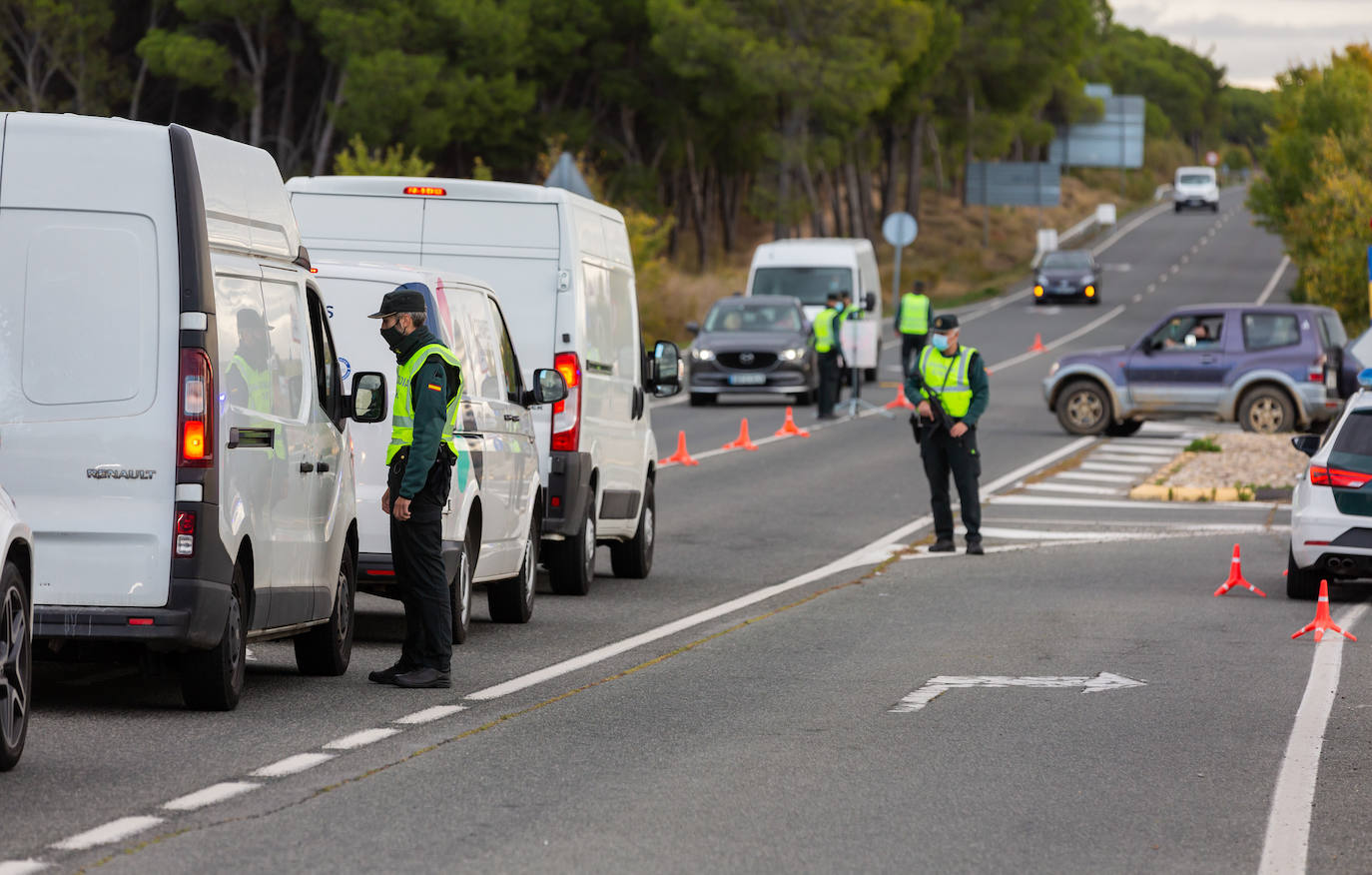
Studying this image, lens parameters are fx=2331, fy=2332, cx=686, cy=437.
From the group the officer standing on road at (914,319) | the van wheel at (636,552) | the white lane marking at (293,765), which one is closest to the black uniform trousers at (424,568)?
the white lane marking at (293,765)

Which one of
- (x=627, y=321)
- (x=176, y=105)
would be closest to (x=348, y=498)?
(x=627, y=321)

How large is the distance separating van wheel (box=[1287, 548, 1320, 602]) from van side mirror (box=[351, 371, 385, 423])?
23.8 feet

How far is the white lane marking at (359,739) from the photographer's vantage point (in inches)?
339

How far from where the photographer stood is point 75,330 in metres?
8.77

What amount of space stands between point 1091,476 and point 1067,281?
4728cm

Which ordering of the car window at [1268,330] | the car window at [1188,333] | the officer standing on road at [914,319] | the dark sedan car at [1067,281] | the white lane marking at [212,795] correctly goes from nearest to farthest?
the white lane marking at [212,795] < the car window at [1268,330] < the car window at [1188,333] < the officer standing on road at [914,319] < the dark sedan car at [1067,281]

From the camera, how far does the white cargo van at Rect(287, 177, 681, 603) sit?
13867 mm

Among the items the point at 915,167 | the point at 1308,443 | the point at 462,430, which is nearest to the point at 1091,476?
the point at 1308,443

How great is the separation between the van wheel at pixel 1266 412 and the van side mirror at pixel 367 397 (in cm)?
2202

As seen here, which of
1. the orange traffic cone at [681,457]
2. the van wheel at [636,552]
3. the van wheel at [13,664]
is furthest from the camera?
the orange traffic cone at [681,457]

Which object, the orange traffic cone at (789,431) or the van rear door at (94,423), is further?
the orange traffic cone at (789,431)

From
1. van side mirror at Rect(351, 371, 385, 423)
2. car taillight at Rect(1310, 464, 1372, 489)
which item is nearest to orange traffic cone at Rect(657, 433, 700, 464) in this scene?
car taillight at Rect(1310, 464, 1372, 489)

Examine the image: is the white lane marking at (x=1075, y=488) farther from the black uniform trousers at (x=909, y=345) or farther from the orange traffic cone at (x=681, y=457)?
the black uniform trousers at (x=909, y=345)

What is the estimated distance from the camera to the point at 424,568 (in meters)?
10.5
